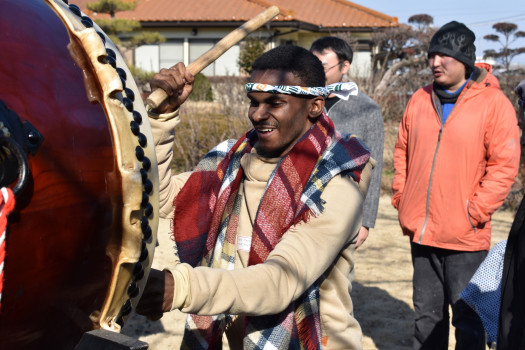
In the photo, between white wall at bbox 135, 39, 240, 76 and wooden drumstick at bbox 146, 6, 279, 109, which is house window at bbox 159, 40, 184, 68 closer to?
white wall at bbox 135, 39, 240, 76

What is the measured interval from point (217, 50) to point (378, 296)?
12.7ft

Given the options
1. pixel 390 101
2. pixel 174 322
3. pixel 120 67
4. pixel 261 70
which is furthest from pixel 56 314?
pixel 390 101

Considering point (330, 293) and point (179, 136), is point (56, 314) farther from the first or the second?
point (179, 136)

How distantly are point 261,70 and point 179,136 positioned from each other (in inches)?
288

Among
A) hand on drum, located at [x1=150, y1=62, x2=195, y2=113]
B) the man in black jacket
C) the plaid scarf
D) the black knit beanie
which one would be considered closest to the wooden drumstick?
hand on drum, located at [x1=150, y1=62, x2=195, y2=113]

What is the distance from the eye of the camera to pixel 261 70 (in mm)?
2242

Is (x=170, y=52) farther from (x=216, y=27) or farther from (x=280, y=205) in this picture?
(x=280, y=205)

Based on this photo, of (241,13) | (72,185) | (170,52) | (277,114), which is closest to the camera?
(72,185)

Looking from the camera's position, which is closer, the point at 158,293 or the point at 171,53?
the point at 158,293

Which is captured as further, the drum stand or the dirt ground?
the dirt ground

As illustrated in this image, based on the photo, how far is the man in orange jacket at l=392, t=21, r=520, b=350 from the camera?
3660 millimetres

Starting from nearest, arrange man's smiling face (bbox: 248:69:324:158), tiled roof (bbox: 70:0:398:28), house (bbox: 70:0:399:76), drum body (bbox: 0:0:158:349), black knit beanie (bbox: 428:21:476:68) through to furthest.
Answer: drum body (bbox: 0:0:158:349), man's smiling face (bbox: 248:69:324:158), black knit beanie (bbox: 428:21:476:68), house (bbox: 70:0:399:76), tiled roof (bbox: 70:0:398:28)

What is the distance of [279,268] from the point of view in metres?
1.78

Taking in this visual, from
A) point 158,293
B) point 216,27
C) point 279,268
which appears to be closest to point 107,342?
point 158,293
